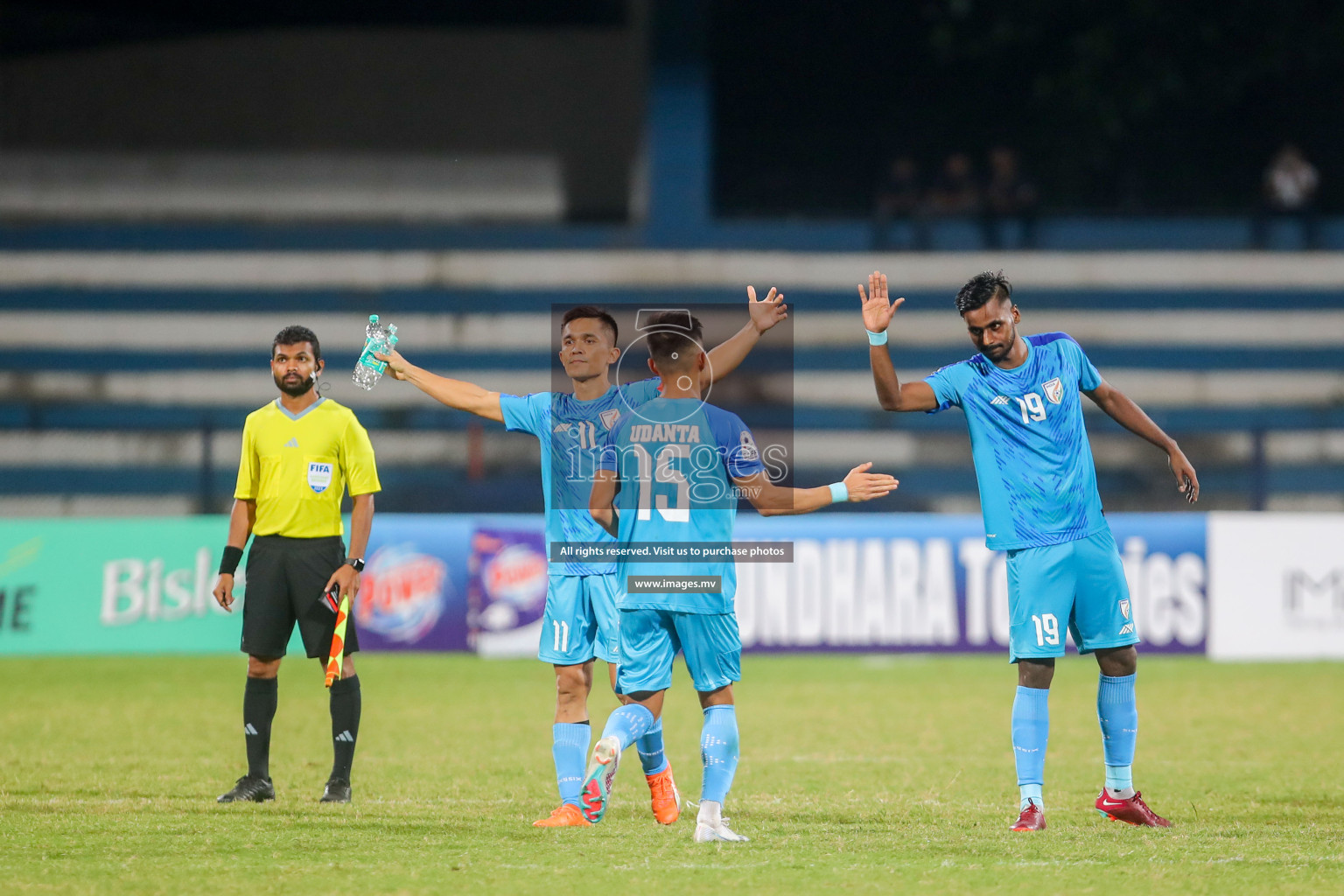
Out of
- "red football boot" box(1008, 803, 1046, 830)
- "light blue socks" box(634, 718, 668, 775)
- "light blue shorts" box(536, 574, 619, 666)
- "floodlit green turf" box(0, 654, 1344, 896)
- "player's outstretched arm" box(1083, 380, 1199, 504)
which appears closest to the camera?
"floodlit green turf" box(0, 654, 1344, 896)

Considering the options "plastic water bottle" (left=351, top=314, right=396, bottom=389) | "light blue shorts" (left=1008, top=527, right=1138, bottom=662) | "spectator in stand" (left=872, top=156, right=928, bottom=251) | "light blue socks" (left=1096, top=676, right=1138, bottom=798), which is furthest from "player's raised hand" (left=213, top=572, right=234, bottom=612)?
"spectator in stand" (left=872, top=156, right=928, bottom=251)

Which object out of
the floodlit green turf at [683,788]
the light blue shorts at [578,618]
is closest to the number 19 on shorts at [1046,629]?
the floodlit green turf at [683,788]

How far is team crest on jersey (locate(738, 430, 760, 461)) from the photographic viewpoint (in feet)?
19.9

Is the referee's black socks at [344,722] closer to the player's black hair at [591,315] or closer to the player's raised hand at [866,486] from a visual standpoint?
the player's black hair at [591,315]

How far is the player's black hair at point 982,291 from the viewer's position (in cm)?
666

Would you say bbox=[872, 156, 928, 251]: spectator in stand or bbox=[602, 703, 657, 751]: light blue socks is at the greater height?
bbox=[872, 156, 928, 251]: spectator in stand

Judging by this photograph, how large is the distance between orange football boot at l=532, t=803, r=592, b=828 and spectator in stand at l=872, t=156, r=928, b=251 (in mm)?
17329

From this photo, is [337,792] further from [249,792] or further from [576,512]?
[576,512]

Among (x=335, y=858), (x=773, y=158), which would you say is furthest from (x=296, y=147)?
(x=335, y=858)

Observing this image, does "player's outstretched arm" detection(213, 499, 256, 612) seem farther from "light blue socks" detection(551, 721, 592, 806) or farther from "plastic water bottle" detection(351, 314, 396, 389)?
"light blue socks" detection(551, 721, 592, 806)

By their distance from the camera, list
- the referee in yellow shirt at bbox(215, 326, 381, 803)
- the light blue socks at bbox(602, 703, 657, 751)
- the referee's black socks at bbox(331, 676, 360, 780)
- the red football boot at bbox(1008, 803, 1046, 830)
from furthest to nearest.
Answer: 1. the referee in yellow shirt at bbox(215, 326, 381, 803)
2. the referee's black socks at bbox(331, 676, 360, 780)
3. the red football boot at bbox(1008, 803, 1046, 830)
4. the light blue socks at bbox(602, 703, 657, 751)

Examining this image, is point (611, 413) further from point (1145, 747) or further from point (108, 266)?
point (108, 266)

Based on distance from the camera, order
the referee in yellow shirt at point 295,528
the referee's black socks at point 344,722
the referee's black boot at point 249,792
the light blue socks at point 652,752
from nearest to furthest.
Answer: the light blue socks at point 652,752, the referee's black boot at point 249,792, the referee's black socks at point 344,722, the referee in yellow shirt at point 295,528

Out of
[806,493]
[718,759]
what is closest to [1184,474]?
[806,493]
